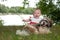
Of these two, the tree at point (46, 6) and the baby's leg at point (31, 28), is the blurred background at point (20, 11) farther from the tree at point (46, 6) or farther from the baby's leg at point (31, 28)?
the baby's leg at point (31, 28)

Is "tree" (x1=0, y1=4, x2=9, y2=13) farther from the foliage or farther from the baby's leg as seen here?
the baby's leg

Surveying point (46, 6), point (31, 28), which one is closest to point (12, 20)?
point (46, 6)

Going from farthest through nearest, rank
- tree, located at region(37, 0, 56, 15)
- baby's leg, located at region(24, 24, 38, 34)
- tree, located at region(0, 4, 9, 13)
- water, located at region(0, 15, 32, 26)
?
1. water, located at region(0, 15, 32, 26)
2. tree, located at region(0, 4, 9, 13)
3. tree, located at region(37, 0, 56, 15)
4. baby's leg, located at region(24, 24, 38, 34)

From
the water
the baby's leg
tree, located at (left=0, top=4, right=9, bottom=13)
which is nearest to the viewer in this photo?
the baby's leg

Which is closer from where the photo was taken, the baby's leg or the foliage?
the baby's leg

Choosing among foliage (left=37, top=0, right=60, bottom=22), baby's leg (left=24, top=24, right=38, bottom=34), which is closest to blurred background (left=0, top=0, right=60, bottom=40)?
foliage (left=37, top=0, right=60, bottom=22)

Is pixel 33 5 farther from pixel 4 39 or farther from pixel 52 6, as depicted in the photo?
pixel 4 39

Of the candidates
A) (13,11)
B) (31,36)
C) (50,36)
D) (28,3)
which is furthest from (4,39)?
(13,11)

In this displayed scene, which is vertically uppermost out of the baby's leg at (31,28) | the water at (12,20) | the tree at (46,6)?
the tree at (46,6)


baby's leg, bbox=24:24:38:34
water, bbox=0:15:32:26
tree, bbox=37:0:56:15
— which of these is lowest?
water, bbox=0:15:32:26

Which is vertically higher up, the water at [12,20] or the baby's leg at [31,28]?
the baby's leg at [31,28]

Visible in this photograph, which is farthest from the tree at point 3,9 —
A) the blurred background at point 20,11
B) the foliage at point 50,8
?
the foliage at point 50,8

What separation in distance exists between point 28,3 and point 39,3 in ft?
0.92

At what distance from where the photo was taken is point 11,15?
22.0ft
